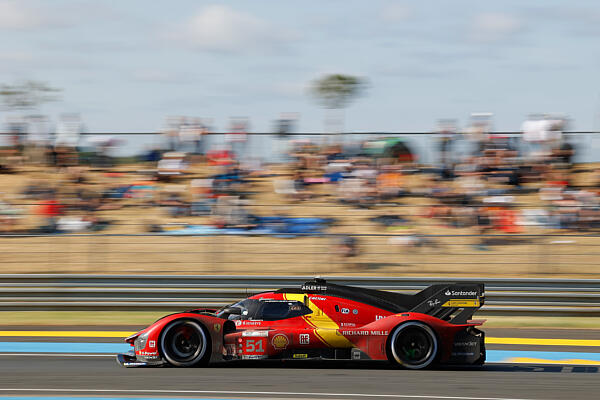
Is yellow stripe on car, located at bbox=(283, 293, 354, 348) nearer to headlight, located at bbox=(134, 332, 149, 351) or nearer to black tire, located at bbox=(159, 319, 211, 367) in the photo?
black tire, located at bbox=(159, 319, 211, 367)

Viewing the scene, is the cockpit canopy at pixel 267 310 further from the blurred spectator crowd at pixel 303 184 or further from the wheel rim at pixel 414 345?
the blurred spectator crowd at pixel 303 184

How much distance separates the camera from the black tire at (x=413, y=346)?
820 centimetres

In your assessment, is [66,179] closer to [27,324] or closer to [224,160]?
[224,160]

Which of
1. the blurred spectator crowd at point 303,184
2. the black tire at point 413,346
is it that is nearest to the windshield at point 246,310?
the black tire at point 413,346

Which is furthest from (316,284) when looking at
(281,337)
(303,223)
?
(303,223)

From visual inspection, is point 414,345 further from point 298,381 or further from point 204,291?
point 204,291

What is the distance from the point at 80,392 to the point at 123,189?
1004cm

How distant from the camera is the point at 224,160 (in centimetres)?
1666

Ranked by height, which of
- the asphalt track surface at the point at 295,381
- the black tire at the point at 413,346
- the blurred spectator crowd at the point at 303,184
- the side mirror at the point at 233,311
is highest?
the blurred spectator crowd at the point at 303,184

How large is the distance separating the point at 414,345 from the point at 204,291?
5653 millimetres

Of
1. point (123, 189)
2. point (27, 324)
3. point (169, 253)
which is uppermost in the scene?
point (123, 189)

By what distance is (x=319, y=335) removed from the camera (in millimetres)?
8219

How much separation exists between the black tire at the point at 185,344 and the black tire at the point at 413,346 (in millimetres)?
2042

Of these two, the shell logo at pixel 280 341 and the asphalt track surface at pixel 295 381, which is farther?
the shell logo at pixel 280 341
